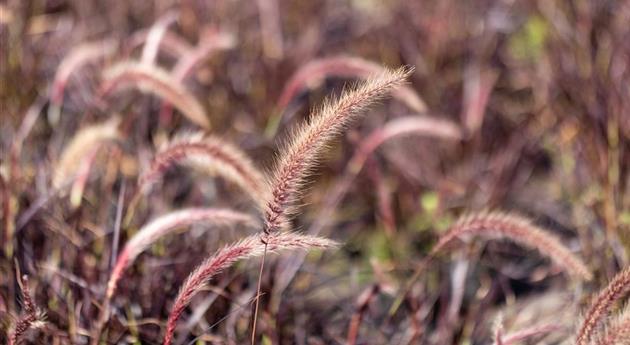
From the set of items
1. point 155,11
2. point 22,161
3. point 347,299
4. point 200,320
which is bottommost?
point 347,299

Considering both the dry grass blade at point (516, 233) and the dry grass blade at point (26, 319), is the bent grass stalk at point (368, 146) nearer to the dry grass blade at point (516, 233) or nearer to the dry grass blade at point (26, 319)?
the dry grass blade at point (516, 233)

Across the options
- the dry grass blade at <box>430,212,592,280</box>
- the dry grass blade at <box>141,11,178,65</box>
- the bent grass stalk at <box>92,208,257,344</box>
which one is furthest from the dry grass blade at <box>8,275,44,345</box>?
the dry grass blade at <box>141,11,178,65</box>

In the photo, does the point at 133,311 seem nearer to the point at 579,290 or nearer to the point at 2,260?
the point at 2,260

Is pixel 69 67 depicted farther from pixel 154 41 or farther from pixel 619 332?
pixel 619 332

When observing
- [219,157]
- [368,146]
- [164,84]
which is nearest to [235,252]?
[219,157]

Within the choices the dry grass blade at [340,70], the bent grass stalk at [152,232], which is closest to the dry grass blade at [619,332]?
the bent grass stalk at [152,232]

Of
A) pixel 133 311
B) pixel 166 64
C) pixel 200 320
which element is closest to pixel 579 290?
pixel 200 320
